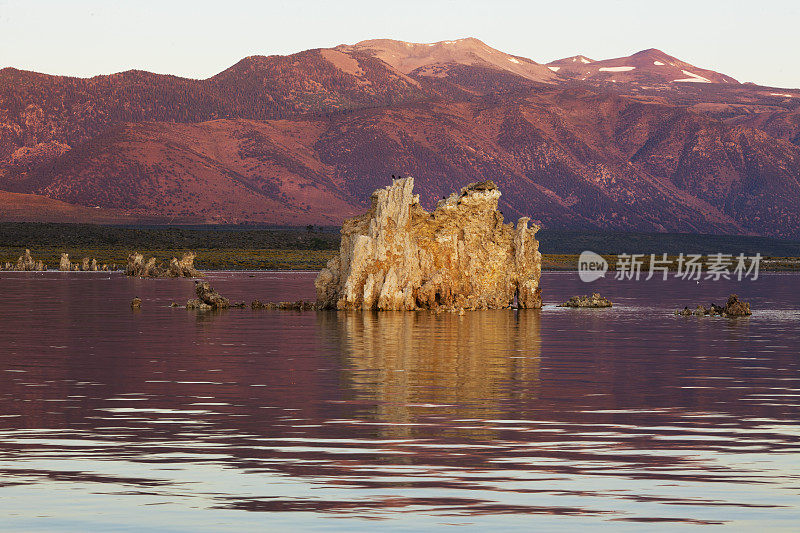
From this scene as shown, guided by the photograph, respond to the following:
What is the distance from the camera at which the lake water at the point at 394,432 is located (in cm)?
1470

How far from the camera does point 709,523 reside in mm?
14031

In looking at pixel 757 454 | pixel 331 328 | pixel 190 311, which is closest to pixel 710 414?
pixel 757 454

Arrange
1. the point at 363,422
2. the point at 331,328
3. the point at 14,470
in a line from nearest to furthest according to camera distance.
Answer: the point at 14,470, the point at 363,422, the point at 331,328

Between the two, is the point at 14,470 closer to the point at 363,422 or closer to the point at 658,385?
the point at 363,422

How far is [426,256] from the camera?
60.4 metres

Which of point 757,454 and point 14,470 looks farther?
point 757,454

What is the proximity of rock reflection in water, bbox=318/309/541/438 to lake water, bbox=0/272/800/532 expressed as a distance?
131 millimetres

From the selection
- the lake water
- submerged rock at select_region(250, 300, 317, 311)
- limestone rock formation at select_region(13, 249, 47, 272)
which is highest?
limestone rock formation at select_region(13, 249, 47, 272)

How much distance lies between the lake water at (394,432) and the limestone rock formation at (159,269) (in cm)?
7443

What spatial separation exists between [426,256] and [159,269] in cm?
6717

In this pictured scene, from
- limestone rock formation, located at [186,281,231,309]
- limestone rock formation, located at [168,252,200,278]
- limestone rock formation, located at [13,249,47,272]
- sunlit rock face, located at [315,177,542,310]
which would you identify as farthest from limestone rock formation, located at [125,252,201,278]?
sunlit rock face, located at [315,177,542,310]

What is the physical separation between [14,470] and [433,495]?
5736 millimetres

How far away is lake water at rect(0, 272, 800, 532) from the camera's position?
48.2 feet

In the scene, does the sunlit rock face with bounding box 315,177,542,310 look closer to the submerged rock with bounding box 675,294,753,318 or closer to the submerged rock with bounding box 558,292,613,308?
the submerged rock with bounding box 558,292,613,308
